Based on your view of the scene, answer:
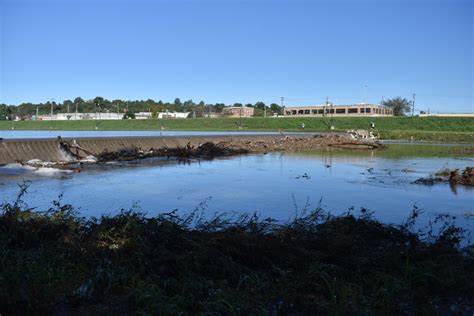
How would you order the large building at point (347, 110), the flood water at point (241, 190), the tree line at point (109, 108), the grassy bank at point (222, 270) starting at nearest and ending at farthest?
the grassy bank at point (222, 270), the flood water at point (241, 190), the large building at point (347, 110), the tree line at point (109, 108)

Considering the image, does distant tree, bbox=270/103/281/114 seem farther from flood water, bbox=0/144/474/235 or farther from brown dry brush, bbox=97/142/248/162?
flood water, bbox=0/144/474/235

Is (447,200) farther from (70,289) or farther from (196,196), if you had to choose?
(70,289)

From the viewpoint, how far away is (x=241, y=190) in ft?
37.1

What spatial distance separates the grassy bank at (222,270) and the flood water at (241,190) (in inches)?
93.3

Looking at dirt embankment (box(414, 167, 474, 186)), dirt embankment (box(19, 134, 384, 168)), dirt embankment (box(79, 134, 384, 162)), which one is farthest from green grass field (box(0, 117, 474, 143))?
dirt embankment (box(414, 167, 474, 186))

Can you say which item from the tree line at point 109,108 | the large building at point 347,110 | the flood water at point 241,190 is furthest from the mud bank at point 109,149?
the tree line at point 109,108

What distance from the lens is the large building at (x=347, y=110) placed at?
112m

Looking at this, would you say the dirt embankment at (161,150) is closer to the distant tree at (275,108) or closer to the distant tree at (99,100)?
the distant tree at (275,108)

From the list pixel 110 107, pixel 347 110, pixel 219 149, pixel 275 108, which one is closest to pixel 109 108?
pixel 110 107

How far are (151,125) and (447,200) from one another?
260 feet

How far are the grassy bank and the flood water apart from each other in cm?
237

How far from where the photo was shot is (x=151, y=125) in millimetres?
86062

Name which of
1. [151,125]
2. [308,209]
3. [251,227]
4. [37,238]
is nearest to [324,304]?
[251,227]

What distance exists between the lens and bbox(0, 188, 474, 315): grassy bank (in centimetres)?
384
